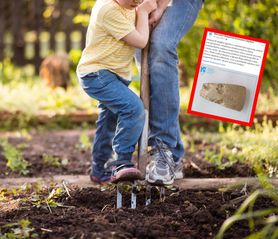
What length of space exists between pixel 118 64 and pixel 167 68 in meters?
0.28

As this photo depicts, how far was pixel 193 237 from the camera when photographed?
303 cm

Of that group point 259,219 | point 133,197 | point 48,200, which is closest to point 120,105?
point 133,197

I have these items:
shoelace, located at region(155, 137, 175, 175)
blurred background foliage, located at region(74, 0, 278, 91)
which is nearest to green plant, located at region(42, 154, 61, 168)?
shoelace, located at region(155, 137, 175, 175)

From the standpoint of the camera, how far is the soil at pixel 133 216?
9.86 feet

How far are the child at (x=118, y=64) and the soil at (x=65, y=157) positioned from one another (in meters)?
0.97

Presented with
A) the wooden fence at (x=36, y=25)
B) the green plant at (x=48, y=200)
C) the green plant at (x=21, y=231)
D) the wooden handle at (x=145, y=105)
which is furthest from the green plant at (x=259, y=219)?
the wooden fence at (x=36, y=25)

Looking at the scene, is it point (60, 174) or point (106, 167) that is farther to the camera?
point (60, 174)

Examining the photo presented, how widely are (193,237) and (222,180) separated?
107 centimetres

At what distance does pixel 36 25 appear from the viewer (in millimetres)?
10469

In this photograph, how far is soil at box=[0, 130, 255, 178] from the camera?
15.1ft

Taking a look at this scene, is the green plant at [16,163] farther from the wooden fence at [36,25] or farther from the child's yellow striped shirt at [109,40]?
the wooden fence at [36,25]

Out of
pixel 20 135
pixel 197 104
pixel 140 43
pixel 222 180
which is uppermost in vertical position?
pixel 140 43

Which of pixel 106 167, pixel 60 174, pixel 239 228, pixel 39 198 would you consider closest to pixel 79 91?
pixel 60 174

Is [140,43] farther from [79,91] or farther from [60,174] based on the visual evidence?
[79,91]
